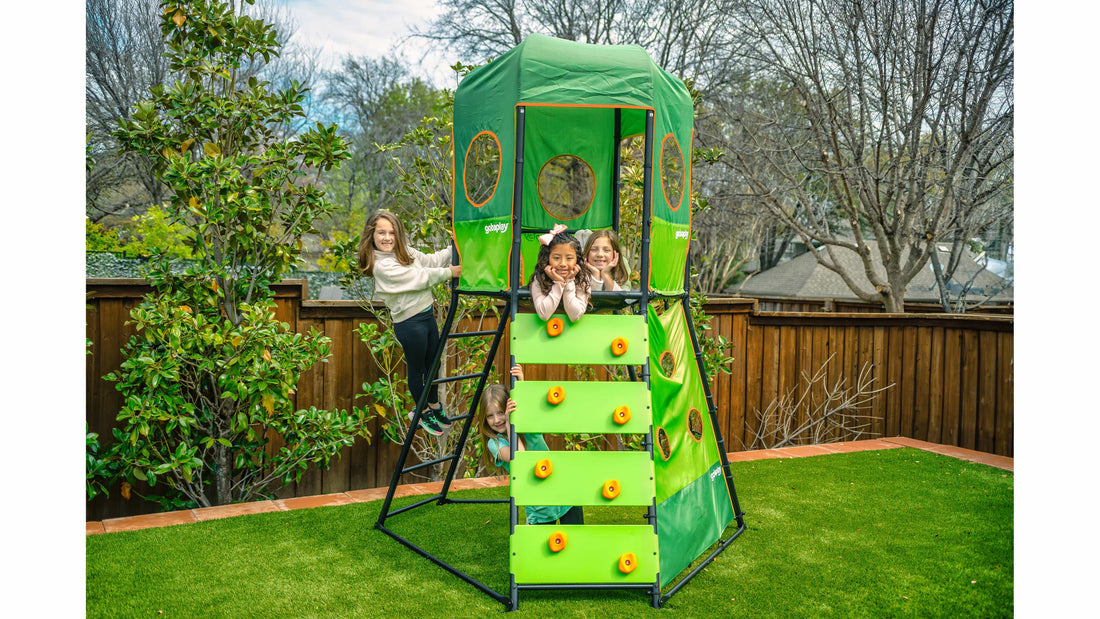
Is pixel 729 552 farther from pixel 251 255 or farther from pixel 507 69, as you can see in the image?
pixel 251 255

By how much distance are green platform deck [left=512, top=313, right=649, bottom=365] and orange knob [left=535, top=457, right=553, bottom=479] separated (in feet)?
1.44

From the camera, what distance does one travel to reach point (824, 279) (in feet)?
67.6

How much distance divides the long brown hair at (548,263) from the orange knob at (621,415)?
57 cm

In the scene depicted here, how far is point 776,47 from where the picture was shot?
8516mm

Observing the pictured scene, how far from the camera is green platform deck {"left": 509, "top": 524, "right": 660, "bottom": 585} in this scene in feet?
9.64

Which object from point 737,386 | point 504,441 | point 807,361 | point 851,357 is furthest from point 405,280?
point 851,357

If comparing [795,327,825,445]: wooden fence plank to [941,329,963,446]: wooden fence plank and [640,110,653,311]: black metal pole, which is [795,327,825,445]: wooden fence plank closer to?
[941,329,963,446]: wooden fence plank

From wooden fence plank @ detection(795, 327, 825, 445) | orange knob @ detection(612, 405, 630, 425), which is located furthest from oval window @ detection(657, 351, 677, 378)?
wooden fence plank @ detection(795, 327, 825, 445)

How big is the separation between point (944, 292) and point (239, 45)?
7984 millimetres

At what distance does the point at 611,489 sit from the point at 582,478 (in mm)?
130

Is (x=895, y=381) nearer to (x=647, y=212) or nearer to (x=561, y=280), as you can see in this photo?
(x=647, y=212)

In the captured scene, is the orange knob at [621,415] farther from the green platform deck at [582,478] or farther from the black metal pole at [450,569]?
the black metal pole at [450,569]

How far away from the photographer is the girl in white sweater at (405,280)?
12.1 ft

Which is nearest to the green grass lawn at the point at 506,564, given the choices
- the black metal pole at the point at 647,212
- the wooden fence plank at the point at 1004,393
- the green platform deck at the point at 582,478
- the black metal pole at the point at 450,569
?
the black metal pole at the point at 450,569
